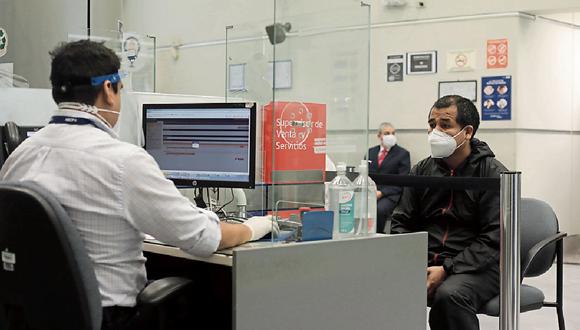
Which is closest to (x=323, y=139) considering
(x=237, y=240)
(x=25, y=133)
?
(x=237, y=240)

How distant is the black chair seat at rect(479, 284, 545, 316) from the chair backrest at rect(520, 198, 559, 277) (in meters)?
0.16

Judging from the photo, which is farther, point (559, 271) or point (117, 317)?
point (559, 271)

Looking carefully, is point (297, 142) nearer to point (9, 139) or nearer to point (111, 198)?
point (111, 198)

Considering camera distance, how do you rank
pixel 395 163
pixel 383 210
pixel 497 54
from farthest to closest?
1. pixel 395 163
2. pixel 497 54
3. pixel 383 210

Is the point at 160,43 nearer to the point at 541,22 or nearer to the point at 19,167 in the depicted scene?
the point at 541,22

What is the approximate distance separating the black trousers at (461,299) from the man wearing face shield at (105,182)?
3.53 feet

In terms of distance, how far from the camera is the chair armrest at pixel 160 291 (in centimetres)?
209

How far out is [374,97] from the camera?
746 cm

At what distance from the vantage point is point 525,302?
10.1 feet

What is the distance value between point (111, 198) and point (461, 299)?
1.48 meters

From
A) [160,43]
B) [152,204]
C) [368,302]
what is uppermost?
[160,43]

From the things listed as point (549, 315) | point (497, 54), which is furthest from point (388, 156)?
point (549, 315)

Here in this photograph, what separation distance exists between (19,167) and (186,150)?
95 cm

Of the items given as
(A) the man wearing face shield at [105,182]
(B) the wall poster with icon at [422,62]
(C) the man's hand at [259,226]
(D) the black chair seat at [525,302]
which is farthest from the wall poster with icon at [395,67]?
(A) the man wearing face shield at [105,182]
